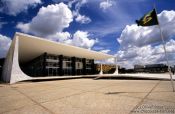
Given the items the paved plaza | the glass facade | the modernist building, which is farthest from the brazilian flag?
the glass facade

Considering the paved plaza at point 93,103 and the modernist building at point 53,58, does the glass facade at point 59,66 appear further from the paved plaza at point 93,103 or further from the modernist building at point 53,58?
the paved plaza at point 93,103

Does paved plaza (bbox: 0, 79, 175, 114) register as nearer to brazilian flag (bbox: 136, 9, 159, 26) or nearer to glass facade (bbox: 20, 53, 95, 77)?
brazilian flag (bbox: 136, 9, 159, 26)

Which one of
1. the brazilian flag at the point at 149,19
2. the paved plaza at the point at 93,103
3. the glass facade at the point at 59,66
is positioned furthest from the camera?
the glass facade at the point at 59,66

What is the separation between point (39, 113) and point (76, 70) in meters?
33.4

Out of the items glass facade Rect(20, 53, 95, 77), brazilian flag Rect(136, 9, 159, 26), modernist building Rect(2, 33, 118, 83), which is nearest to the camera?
brazilian flag Rect(136, 9, 159, 26)

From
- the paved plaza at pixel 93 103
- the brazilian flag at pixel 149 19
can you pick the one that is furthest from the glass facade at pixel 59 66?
the brazilian flag at pixel 149 19

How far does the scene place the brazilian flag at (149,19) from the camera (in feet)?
26.9

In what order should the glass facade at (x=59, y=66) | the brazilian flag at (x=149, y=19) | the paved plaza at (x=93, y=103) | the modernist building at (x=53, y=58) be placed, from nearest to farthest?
the paved plaza at (x=93, y=103) → the brazilian flag at (x=149, y=19) → the modernist building at (x=53, y=58) → the glass facade at (x=59, y=66)

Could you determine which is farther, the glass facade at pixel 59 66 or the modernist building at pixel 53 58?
the glass facade at pixel 59 66

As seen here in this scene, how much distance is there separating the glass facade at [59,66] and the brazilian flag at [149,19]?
81.8ft

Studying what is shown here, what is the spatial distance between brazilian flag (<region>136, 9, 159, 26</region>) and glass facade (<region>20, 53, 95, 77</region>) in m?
24.9

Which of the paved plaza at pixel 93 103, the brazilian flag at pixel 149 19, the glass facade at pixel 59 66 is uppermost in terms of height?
the brazilian flag at pixel 149 19

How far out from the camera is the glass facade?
30369 mm

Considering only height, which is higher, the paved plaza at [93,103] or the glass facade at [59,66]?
the glass facade at [59,66]
